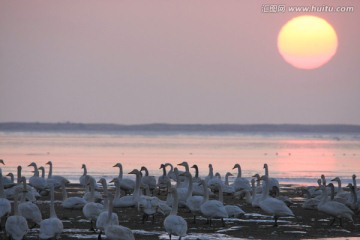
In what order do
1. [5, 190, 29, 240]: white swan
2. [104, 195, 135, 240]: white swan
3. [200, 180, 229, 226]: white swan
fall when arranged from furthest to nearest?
[200, 180, 229, 226]: white swan
[5, 190, 29, 240]: white swan
[104, 195, 135, 240]: white swan

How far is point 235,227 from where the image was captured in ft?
63.4

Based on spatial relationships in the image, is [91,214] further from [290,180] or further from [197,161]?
[197,161]

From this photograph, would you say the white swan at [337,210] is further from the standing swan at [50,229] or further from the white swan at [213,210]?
the standing swan at [50,229]

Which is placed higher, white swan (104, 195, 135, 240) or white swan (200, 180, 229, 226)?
white swan (200, 180, 229, 226)

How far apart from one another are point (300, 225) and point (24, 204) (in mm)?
6046

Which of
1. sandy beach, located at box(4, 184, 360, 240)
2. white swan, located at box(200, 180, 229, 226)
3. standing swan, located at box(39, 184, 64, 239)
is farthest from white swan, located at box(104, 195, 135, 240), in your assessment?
white swan, located at box(200, 180, 229, 226)

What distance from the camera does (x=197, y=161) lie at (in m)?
46.4

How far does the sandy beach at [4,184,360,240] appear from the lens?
1797 cm

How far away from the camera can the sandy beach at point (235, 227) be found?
59.0ft

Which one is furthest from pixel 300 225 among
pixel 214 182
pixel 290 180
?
pixel 290 180

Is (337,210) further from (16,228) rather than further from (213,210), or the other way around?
(16,228)

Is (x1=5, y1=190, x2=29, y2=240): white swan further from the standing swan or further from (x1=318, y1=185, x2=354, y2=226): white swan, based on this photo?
(x1=318, y1=185, x2=354, y2=226): white swan

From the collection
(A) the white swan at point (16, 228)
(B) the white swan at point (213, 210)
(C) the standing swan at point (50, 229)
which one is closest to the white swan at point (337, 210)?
(B) the white swan at point (213, 210)

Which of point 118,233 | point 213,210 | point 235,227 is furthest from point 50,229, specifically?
point 235,227
